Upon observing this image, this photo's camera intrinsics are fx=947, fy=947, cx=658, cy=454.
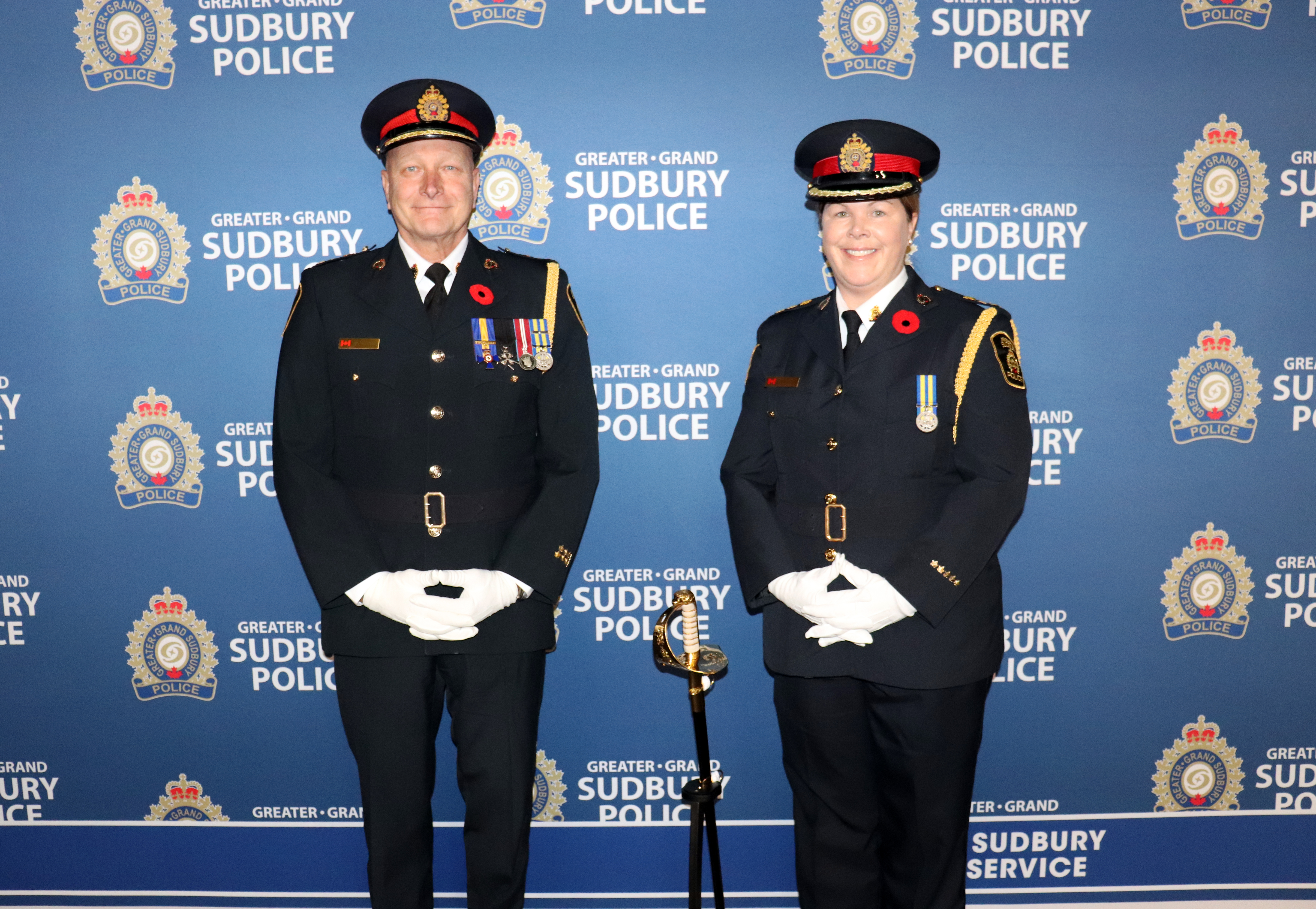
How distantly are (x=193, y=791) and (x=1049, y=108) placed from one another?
288 cm

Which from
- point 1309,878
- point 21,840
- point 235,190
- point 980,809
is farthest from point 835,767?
point 21,840

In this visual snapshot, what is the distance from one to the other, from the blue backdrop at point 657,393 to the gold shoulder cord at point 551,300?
336mm

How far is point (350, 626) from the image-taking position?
1.99m

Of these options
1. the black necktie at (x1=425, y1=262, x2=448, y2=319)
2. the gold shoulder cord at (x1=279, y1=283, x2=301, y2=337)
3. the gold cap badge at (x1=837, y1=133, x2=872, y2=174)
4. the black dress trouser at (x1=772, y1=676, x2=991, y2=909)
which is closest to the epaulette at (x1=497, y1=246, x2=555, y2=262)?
the black necktie at (x1=425, y1=262, x2=448, y2=319)

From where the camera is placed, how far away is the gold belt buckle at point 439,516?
1966 mm

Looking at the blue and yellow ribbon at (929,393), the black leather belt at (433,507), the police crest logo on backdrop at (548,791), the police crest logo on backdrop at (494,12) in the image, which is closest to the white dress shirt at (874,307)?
the blue and yellow ribbon at (929,393)

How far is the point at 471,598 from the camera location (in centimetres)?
192

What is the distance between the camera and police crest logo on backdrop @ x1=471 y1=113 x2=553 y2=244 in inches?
93.7

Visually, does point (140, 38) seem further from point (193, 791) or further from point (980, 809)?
point (980, 809)

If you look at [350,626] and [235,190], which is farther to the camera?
[235,190]

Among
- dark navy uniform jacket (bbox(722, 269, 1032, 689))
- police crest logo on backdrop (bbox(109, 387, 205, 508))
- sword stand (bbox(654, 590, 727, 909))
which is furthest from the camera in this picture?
police crest logo on backdrop (bbox(109, 387, 205, 508))

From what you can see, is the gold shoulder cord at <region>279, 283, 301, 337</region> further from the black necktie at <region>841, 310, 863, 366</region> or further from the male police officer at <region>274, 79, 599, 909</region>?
the black necktie at <region>841, 310, 863, 366</region>

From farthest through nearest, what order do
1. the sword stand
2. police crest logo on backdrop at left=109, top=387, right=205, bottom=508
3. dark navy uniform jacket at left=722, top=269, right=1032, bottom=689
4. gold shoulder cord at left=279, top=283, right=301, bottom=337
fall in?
police crest logo on backdrop at left=109, top=387, right=205, bottom=508 → gold shoulder cord at left=279, top=283, right=301, bottom=337 → dark navy uniform jacket at left=722, top=269, right=1032, bottom=689 → the sword stand

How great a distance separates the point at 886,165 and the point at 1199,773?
188 cm
